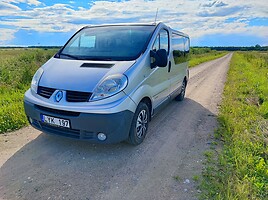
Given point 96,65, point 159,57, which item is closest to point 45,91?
point 96,65

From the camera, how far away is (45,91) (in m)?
3.13

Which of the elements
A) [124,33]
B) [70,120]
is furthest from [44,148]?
[124,33]

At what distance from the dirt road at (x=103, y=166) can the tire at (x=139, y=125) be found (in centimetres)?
16

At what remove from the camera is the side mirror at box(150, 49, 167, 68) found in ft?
11.4

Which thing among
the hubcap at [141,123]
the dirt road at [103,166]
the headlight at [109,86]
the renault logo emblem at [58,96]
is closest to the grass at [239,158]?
the dirt road at [103,166]

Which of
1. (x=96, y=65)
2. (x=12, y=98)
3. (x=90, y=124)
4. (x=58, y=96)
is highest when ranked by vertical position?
(x=96, y=65)

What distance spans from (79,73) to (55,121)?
30.0 inches

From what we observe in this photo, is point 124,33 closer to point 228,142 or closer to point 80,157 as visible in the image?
point 80,157

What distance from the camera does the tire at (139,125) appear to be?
3275 mm

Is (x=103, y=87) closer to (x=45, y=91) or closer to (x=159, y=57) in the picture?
(x=45, y=91)

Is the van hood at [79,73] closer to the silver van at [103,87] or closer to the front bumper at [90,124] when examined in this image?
the silver van at [103,87]

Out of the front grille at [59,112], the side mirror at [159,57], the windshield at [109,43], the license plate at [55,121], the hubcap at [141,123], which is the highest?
the windshield at [109,43]

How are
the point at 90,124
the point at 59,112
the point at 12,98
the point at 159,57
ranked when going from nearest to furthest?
1. the point at 90,124
2. the point at 59,112
3. the point at 159,57
4. the point at 12,98

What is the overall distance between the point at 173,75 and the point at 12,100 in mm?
4189
